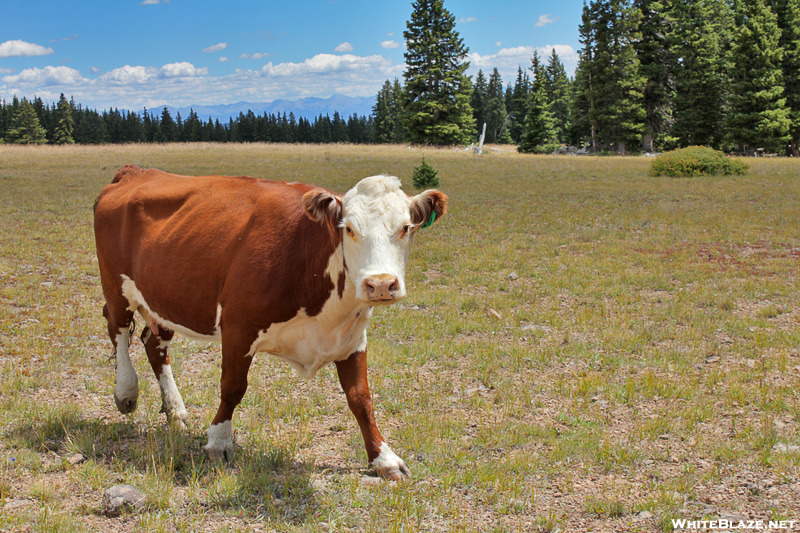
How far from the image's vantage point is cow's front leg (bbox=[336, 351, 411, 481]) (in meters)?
4.46

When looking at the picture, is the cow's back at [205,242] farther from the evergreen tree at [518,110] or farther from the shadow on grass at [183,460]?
the evergreen tree at [518,110]

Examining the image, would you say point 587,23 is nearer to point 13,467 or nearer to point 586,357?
point 586,357

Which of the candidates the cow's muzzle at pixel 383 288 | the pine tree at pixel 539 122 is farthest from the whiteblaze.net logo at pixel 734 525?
the pine tree at pixel 539 122

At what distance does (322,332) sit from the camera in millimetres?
4445

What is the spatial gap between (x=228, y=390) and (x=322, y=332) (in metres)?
0.85

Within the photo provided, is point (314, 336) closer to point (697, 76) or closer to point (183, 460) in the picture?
point (183, 460)

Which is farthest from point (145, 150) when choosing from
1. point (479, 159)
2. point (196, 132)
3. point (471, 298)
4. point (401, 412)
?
point (196, 132)

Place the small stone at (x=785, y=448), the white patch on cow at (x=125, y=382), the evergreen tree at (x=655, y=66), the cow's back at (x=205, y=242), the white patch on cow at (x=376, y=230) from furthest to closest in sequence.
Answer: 1. the evergreen tree at (x=655, y=66)
2. the white patch on cow at (x=125, y=382)
3. the small stone at (x=785, y=448)
4. the cow's back at (x=205, y=242)
5. the white patch on cow at (x=376, y=230)

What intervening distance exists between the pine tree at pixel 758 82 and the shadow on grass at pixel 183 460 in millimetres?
48852

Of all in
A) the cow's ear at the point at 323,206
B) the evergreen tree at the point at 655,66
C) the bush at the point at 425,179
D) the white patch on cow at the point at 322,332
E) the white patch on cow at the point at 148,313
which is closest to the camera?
the cow's ear at the point at 323,206

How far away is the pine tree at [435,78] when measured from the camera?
6241cm

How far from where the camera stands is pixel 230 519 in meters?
3.86

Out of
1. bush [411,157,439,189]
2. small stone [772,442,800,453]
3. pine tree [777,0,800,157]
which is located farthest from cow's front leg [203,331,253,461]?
pine tree [777,0,800,157]

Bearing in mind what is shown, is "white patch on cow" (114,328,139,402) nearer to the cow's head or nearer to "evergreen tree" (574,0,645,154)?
the cow's head
